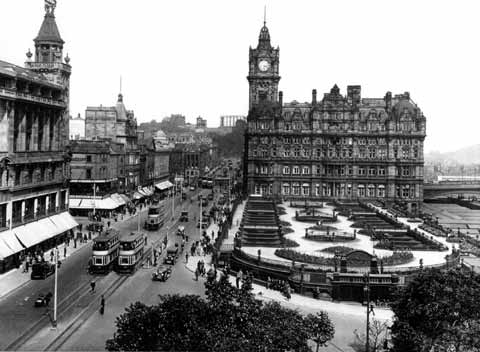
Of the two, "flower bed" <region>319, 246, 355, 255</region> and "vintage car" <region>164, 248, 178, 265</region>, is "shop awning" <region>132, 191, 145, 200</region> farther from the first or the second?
"flower bed" <region>319, 246, 355, 255</region>

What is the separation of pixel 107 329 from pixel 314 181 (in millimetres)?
84867

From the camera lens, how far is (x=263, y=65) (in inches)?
5502

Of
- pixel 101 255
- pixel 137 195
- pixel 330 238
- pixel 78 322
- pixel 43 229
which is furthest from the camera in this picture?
pixel 137 195

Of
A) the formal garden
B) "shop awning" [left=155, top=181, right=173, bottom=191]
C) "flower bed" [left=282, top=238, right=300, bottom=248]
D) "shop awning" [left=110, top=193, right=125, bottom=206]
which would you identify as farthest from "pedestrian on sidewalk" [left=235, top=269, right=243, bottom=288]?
"shop awning" [left=155, top=181, right=173, bottom=191]

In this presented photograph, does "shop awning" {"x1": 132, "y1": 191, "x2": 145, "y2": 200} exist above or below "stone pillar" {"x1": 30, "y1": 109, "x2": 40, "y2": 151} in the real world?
below

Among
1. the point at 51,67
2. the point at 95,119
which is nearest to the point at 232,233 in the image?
the point at 51,67

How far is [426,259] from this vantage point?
58188 millimetres

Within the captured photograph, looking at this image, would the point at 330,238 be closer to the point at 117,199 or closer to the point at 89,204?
the point at 89,204

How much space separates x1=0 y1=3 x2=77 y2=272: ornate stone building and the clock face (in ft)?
223

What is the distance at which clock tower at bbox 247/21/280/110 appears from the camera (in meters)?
139

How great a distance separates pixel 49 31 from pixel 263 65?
70.2 m

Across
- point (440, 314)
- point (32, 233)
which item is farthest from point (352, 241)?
point (440, 314)

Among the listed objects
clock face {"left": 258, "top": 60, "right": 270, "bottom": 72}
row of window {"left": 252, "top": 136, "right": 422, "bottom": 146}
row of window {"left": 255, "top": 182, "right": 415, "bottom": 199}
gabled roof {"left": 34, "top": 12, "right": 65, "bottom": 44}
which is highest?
clock face {"left": 258, "top": 60, "right": 270, "bottom": 72}

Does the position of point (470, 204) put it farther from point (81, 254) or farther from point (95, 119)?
point (81, 254)
